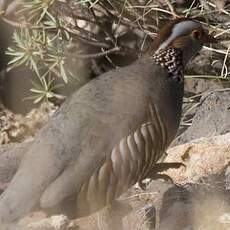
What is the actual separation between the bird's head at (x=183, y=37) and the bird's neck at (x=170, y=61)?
0.04 metres

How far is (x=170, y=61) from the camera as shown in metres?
4.70

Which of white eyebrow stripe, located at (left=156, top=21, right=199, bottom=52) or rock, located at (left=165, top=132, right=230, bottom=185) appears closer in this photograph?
white eyebrow stripe, located at (left=156, top=21, right=199, bottom=52)

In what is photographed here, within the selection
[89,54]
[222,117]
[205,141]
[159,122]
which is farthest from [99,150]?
[89,54]

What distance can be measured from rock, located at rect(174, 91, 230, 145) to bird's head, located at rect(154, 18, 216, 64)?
0.92 m

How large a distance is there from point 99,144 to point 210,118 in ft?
5.91

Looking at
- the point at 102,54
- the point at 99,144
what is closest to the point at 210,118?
the point at 102,54

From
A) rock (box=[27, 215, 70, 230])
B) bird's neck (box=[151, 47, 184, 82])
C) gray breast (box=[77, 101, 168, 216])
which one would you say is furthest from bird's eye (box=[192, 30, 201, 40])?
rock (box=[27, 215, 70, 230])

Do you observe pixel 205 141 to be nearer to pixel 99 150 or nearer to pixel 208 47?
pixel 208 47

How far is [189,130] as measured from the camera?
5.89 m

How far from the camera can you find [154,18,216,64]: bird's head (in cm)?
475

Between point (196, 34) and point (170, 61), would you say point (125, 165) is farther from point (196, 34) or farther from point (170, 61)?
point (196, 34)

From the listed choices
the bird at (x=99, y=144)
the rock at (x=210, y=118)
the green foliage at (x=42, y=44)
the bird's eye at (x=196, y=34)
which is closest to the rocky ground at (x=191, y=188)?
the rock at (x=210, y=118)

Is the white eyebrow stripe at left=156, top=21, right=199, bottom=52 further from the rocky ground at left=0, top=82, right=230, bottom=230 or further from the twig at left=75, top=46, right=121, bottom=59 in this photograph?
the twig at left=75, top=46, right=121, bottom=59

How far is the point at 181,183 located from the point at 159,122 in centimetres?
81
